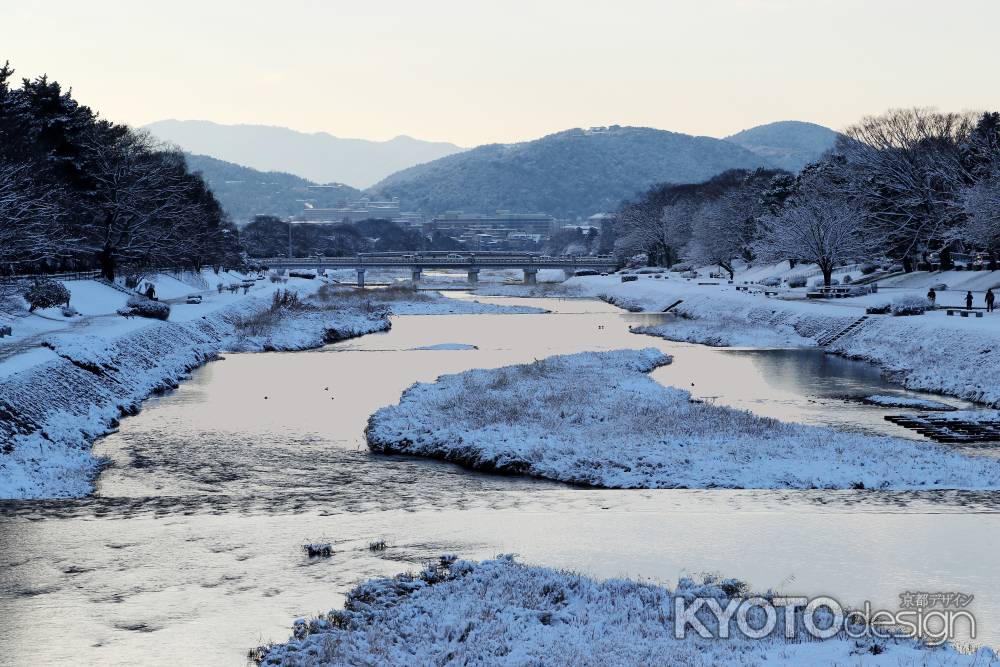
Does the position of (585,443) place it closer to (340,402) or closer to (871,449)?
(871,449)

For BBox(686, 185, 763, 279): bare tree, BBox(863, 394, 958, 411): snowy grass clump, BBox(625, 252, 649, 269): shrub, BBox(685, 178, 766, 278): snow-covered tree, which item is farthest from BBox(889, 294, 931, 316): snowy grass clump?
BBox(625, 252, 649, 269): shrub

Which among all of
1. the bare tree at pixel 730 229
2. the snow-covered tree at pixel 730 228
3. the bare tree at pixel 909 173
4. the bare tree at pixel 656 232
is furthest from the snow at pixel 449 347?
the bare tree at pixel 656 232

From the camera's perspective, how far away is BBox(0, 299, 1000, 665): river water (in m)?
16.1

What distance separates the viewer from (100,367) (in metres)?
44.6

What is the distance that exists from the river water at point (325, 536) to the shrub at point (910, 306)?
30.9 metres

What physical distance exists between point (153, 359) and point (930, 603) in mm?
44544

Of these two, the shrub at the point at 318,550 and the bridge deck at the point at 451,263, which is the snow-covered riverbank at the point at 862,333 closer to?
the shrub at the point at 318,550

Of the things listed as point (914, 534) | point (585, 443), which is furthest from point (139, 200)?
point (914, 534)

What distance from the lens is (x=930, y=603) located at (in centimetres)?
1609

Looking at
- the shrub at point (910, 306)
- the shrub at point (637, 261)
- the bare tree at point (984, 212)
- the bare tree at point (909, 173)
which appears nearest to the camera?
the shrub at point (910, 306)

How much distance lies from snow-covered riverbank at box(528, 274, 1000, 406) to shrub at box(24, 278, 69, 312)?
136ft

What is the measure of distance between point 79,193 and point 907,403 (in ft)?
200

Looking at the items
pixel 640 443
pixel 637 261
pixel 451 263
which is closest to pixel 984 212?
pixel 640 443

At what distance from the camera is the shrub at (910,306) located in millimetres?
65969
